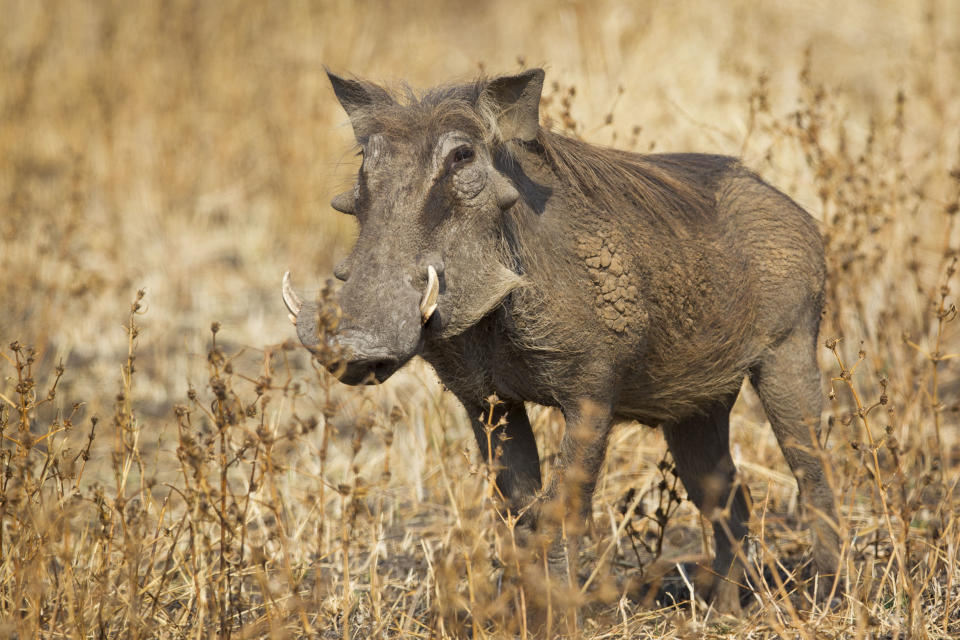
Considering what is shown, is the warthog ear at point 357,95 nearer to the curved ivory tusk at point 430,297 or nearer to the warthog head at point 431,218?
the warthog head at point 431,218

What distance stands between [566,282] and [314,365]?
0.73 metres

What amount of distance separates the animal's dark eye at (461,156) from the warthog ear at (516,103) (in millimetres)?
A: 123

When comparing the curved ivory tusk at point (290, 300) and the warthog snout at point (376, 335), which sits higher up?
the curved ivory tusk at point (290, 300)

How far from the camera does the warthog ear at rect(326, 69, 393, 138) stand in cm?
285

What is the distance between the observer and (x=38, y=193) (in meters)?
8.34

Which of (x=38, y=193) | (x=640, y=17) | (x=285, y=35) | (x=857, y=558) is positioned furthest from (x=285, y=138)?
(x=857, y=558)

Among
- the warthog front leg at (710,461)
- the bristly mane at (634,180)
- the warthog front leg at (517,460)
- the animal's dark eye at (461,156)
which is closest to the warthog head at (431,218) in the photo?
the animal's dark eye at (461,156)

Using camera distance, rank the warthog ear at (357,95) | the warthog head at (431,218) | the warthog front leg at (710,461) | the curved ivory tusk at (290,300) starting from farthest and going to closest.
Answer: the warthog front leg at (710,461) → the warthog ear at (357,95) → the curved ivory tusk at (290,300) → the warthog head at (431,218)

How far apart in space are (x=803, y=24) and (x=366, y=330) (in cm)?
865

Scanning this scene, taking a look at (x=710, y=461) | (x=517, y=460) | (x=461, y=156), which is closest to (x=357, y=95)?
→ (x=461, y=156)

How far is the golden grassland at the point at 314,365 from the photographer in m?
2.74

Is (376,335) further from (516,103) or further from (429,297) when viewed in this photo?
(516,103)

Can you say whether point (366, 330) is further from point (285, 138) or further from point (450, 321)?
point (285, 138)

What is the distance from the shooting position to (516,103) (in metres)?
2.72
